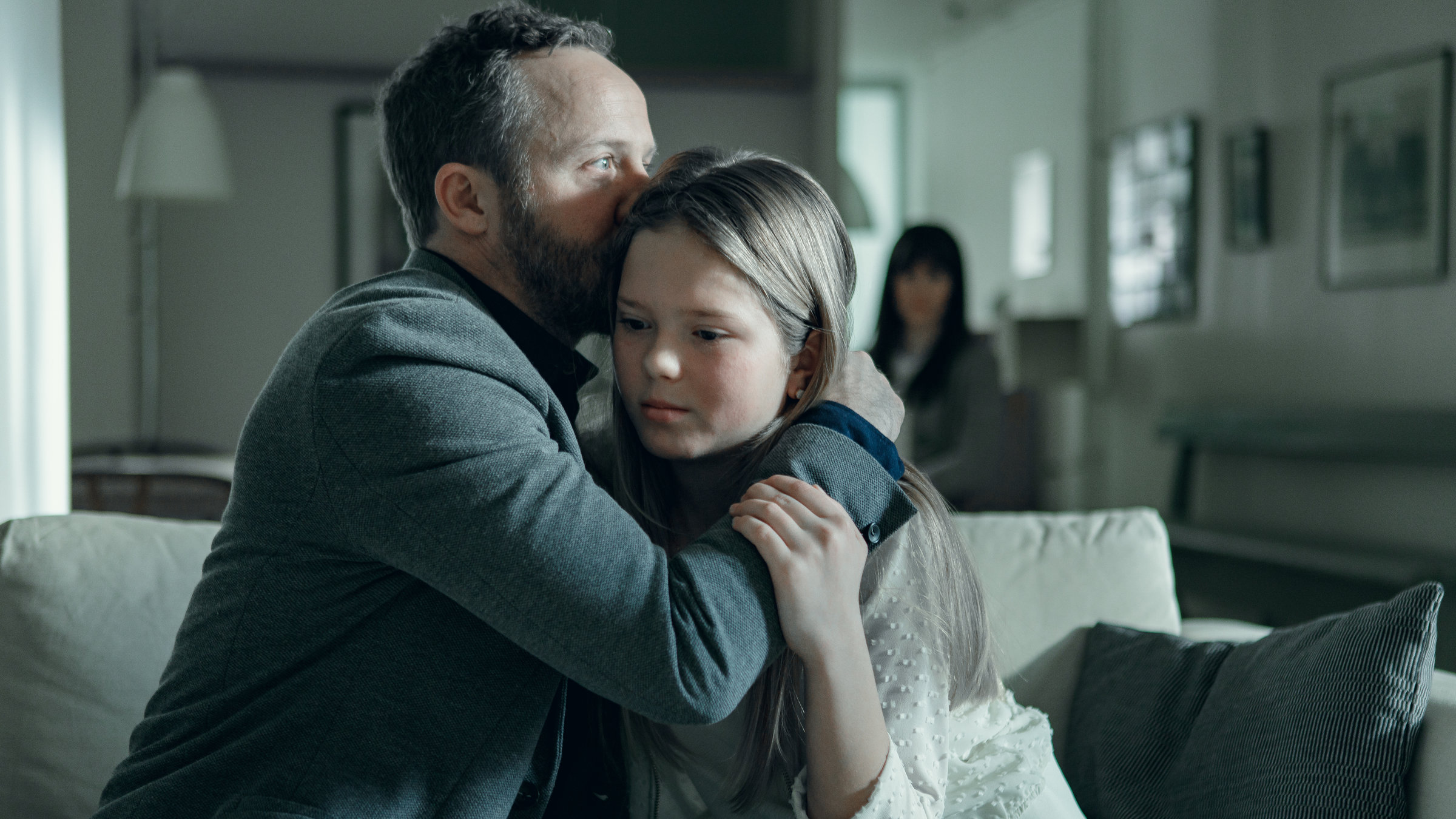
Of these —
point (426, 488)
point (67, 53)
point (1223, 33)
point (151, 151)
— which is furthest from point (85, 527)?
point (1223, 33)

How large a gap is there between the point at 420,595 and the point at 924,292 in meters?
2.32

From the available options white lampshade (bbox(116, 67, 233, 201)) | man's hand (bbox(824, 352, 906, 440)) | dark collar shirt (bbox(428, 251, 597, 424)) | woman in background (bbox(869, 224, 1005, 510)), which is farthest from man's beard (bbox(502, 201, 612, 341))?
white lampshade (bbox(116, 67, 233, 201))

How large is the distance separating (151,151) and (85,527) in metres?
2.92

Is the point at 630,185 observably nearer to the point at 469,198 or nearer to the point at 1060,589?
the point at 469,198

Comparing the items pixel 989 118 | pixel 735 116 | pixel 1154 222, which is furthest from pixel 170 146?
pixel 989 118

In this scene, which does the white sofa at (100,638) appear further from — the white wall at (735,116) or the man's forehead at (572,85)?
the white wall at (735,116)

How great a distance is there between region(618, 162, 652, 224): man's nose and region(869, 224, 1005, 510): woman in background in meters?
1.89

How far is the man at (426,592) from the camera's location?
903 millimetres

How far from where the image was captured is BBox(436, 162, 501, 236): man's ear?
4.02ft

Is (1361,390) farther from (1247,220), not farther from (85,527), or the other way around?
(85,527)

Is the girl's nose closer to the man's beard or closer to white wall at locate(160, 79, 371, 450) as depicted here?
the man's beard

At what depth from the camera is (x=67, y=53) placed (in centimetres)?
470

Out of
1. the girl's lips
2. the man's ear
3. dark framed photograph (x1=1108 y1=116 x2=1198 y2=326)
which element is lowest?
the girl's lips

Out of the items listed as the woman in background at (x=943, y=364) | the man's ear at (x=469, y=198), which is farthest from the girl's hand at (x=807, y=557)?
the woman in background at (x=943, y=364)
